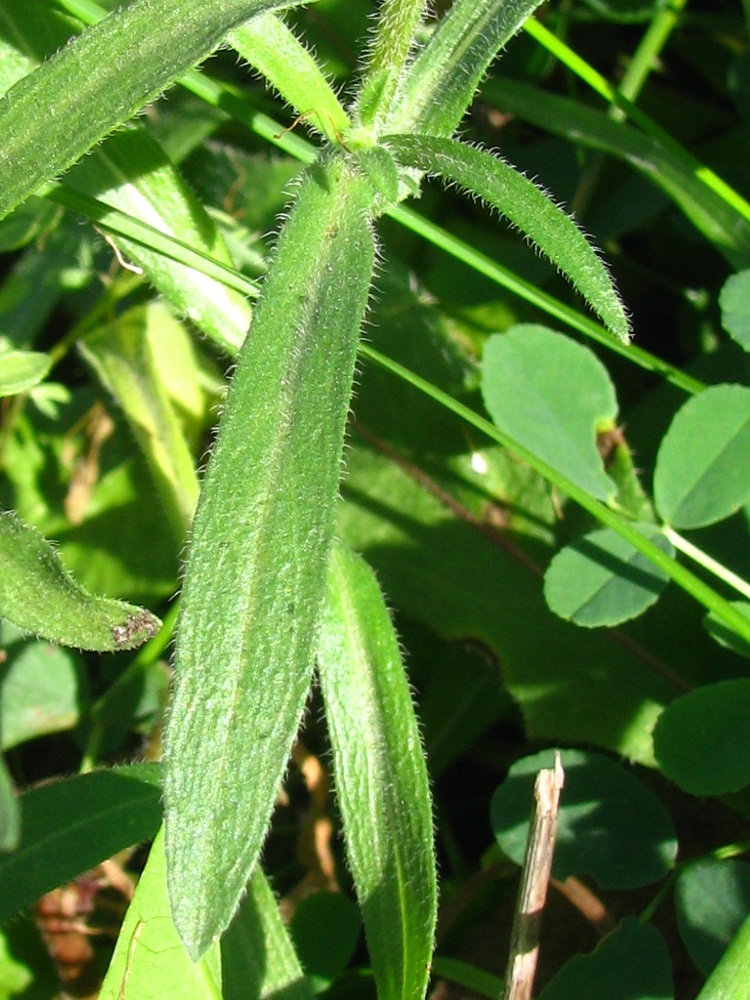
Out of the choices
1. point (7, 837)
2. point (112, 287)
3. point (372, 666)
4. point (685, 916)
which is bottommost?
point (685, 916)

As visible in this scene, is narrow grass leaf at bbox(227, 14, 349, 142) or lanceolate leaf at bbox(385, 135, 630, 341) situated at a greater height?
narrow grass leaf at bbox(227, 14, 349, 142)

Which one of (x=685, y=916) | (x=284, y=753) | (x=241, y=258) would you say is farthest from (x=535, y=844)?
(x=241, y=258)

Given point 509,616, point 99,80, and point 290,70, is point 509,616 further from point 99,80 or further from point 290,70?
point 99,80

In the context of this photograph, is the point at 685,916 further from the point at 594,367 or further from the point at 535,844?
the point at 594,367

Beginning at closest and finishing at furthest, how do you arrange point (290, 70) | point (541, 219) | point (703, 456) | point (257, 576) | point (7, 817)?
point (7, 817) < point (257, 576) < point (541, 219) < point (290, 70) < point (703, 456)

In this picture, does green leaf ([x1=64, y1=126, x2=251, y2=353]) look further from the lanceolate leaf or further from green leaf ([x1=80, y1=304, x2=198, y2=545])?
the lanceolate leaf

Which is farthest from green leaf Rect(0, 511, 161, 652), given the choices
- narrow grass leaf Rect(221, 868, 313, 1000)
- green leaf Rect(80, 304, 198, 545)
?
green leaf Rect(80, 304, 198, 545)

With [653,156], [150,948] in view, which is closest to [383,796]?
[150,948]
